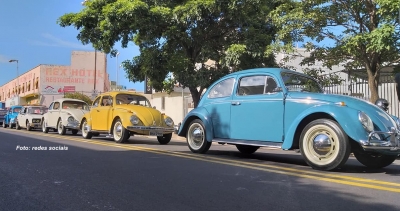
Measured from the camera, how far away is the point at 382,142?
5688 mm

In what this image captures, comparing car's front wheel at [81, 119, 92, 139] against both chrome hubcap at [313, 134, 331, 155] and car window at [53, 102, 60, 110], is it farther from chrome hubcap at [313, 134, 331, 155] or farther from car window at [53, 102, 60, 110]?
chrome hubcap at [313, 134, 331, 155]

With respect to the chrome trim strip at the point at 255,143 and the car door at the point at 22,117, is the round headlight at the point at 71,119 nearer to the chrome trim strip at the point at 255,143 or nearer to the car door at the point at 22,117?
the car door at the point at 22,117

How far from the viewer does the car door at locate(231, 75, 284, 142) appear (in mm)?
6758

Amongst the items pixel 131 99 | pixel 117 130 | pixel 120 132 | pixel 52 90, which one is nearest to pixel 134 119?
pixel 120 132

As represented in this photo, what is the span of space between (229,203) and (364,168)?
356 cm

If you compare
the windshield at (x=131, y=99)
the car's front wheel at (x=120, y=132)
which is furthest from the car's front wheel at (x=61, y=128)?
the car's front wheel at (x=120, y=132)

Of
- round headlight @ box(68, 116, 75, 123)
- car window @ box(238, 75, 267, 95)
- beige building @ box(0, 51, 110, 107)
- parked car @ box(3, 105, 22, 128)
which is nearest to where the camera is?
car window @ box(238, 75, 267, 95)

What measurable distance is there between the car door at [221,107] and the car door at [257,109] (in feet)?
0.57

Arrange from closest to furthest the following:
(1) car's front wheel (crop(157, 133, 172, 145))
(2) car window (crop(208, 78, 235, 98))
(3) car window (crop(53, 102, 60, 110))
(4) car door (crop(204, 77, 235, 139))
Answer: (4) car door (crop(204, 77, 235, 139)) < (2) car window (crop(208, 78, 235, 98)) < (1) car's front wheel (crop(157, 133, 172, 145)) < (3) car window (crop(53, 102, 60, 110))

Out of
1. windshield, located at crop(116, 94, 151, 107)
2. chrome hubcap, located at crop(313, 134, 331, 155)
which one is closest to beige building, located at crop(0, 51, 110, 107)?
windshield, located at crop(116, 94, 151, 107)

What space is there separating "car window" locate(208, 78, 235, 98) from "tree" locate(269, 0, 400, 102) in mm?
4342

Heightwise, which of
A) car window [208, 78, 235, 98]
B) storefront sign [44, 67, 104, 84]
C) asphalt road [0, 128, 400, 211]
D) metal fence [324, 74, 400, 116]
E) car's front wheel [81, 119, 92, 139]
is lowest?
asphalt road [0, 128, 400, 211]

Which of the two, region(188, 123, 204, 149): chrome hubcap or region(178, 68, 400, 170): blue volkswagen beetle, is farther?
region(188, 123, 204, 149): chrome hubcap

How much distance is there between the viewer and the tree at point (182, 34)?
45.8ft
